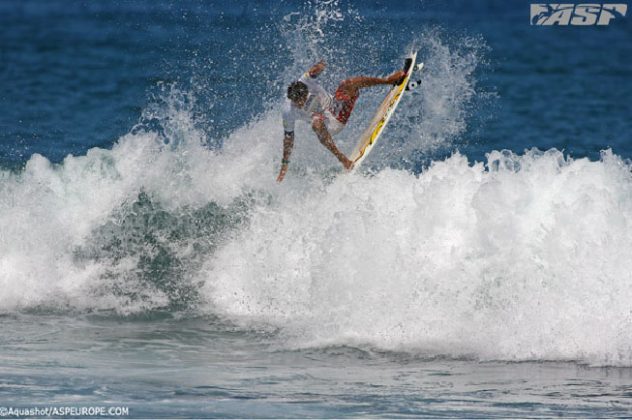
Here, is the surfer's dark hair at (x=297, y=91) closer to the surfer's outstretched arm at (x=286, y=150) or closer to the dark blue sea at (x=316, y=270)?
the surfer's outstretched arm at (x=286, y=150)

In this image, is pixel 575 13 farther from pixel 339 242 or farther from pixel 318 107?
pixel 339 242

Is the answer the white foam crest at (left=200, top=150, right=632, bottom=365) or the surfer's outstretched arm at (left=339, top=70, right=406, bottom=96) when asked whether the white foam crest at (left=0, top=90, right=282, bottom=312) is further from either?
the surfer's outstretched arm at (left=339, top=70, right=406, bottom=96)

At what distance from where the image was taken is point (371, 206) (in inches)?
488

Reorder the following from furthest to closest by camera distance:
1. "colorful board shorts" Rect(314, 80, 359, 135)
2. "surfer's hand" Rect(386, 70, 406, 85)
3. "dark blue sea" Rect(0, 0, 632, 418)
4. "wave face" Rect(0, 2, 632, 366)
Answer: "surfer's hand" Rect(386, 70, 406, 85)
"colorful board shorts" Rect(314, 80, 359, 135)
"wave face" Rect(0, 2, 632, 366)
"dark blue sea" Rect(0, 0, 632, 418)

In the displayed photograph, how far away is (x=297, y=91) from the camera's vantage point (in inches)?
523

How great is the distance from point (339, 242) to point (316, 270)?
0.39m

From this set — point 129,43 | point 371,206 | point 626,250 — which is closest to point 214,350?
point 371,206

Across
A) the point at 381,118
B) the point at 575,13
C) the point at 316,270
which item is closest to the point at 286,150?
the point at 381,118

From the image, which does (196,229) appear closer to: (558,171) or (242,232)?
(242,232)

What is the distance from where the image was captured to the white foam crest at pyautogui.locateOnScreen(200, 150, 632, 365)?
423 inches

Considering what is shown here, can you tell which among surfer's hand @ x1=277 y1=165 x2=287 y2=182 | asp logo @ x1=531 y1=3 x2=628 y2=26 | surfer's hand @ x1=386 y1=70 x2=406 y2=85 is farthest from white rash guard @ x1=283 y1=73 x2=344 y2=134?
asp logo @ x1=531 y1=3 x2=628 y2=26

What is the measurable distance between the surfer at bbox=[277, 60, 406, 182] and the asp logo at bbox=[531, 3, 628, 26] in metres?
24.7

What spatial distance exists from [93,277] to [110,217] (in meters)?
1.21

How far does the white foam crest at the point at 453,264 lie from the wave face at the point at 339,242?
19mm
